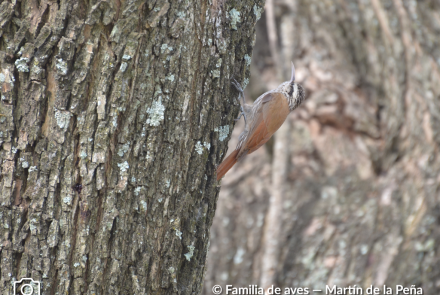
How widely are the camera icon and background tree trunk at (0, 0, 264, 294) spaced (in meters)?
0.02

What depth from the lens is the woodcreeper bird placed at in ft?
10.3

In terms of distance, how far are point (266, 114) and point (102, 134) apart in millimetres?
1931

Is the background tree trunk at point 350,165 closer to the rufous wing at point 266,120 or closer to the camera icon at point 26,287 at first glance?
Result: the rufous wing at point 266,120

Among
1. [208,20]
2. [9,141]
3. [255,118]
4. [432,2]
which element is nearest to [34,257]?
[9,141]

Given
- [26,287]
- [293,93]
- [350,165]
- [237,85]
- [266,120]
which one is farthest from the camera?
[350,165]

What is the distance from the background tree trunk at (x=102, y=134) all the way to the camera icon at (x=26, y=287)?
23 mm

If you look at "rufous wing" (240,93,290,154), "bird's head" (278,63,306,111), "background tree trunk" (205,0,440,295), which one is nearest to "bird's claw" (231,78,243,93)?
"rufous wing" (240,93,290,154)

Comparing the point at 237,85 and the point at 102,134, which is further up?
the point at 237,85

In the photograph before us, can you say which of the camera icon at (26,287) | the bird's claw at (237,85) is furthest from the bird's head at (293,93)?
the camera icon at (26,287)

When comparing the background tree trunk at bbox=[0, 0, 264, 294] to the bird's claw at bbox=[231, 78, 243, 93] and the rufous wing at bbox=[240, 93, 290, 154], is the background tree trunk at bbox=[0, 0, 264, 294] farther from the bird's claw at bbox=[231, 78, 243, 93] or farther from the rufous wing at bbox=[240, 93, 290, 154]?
the rufous wing at bbox=[240, 93, 290, 154]

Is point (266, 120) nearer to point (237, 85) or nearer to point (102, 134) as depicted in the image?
point (237, 85)

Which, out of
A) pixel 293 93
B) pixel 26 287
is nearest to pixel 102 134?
pixel 26 287

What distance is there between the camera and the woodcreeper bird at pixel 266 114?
313 cm

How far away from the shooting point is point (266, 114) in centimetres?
323
